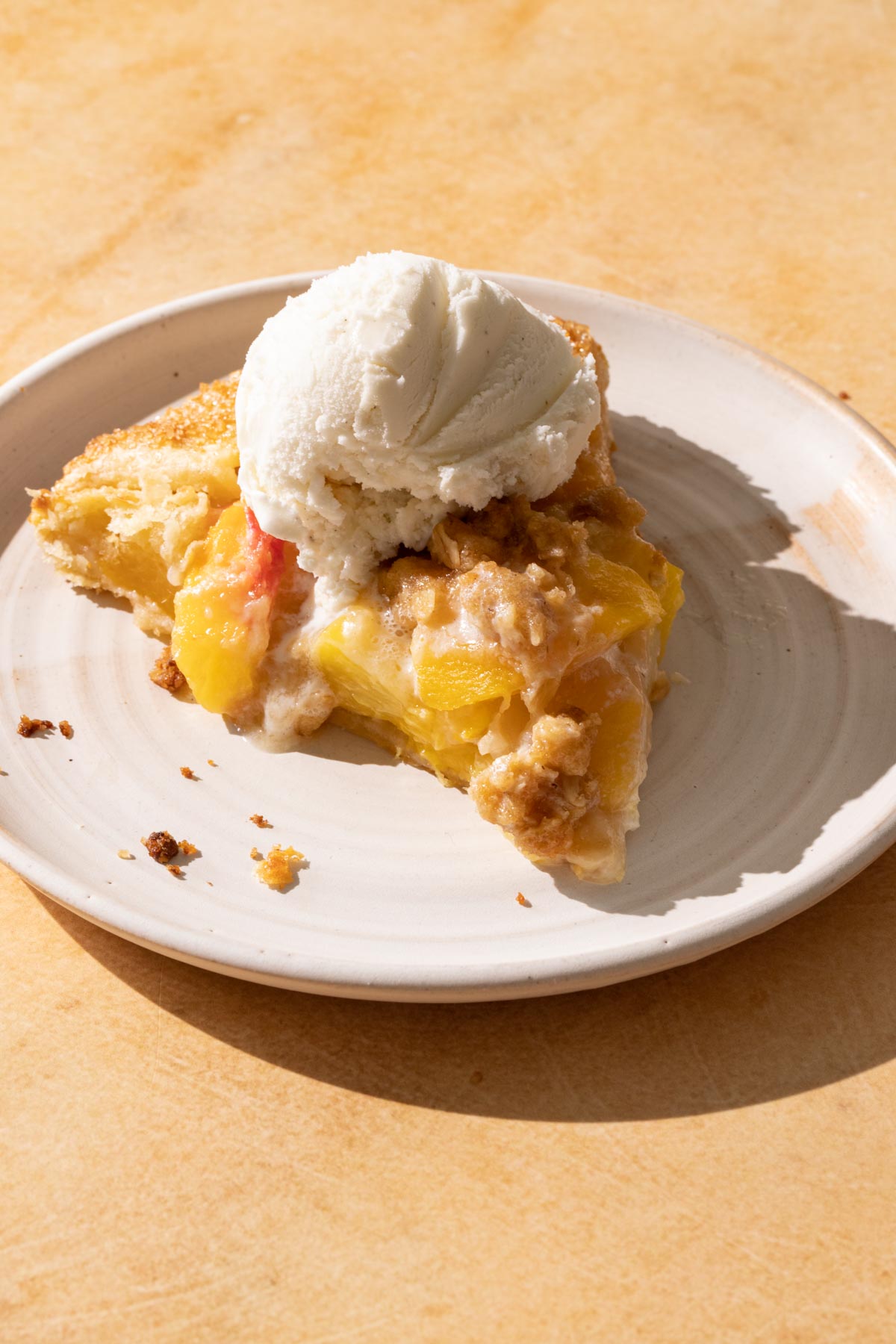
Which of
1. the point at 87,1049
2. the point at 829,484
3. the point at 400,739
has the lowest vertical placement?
the point at 87,1049

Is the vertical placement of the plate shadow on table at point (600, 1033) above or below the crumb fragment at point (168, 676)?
below

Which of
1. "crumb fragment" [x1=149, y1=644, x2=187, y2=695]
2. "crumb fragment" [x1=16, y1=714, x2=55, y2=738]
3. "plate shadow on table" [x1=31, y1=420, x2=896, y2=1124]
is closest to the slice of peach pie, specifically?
"crumb fragment" [x1=149, y1=644, x2=187, y2=695]

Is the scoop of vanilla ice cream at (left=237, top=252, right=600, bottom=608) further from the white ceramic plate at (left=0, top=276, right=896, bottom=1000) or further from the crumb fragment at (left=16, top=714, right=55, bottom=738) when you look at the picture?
the crumb fragment at (left=16, top=714, right=55, bottom=738)

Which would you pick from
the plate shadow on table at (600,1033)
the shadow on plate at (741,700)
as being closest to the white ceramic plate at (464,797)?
the shadow on plate at (741,700)

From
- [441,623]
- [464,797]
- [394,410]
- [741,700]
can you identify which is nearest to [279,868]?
[464,797]

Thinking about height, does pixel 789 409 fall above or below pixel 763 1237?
above

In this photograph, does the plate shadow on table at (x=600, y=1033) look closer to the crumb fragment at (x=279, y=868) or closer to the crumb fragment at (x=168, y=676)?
the crumb fragment at (x=279, y=868)

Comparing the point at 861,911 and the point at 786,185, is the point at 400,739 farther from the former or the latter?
the point at 786,185

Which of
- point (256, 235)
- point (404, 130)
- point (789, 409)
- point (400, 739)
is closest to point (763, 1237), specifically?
point (400, 739)
